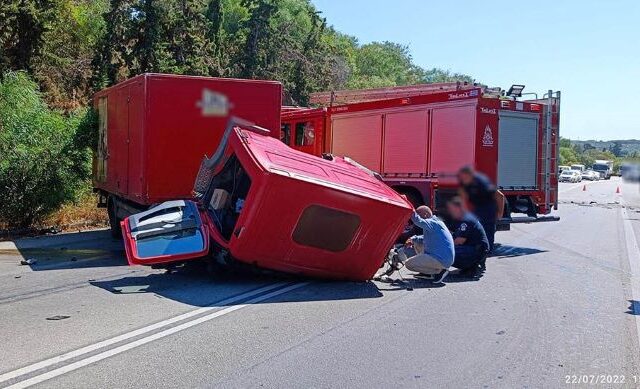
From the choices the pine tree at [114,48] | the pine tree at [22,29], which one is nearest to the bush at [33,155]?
the pine tree at [22,29]

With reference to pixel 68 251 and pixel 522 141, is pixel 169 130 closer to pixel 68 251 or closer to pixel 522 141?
pixel 68 251

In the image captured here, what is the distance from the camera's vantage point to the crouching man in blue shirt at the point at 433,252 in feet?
28.9

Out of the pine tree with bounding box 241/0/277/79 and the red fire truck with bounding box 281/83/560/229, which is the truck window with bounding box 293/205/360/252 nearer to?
the red fire truck with bounding box 281/83/560/229

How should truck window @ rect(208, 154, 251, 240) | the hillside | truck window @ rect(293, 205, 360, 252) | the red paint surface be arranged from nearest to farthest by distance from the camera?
the hillside
truck window @ rect(293, 205, 360, 252)
the red paint surface
truck window @ rect(208, 154, 251, 240)

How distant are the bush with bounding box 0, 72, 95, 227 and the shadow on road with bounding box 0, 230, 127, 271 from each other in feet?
3.53

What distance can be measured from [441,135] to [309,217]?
7.49 ft

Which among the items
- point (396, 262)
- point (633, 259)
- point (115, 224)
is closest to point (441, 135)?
point (396, 262)

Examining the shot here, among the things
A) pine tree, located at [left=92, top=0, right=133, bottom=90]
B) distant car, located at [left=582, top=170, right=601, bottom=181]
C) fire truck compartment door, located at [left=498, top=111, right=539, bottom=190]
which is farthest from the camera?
pine tree, located at [left=92, top=0, right=133, bottom=90]

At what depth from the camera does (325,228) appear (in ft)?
27.7

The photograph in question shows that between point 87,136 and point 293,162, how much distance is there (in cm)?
869

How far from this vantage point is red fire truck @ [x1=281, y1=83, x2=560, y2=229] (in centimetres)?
623

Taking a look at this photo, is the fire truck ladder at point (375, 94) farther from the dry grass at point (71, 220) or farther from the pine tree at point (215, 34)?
the dry grass at point (71, 220)

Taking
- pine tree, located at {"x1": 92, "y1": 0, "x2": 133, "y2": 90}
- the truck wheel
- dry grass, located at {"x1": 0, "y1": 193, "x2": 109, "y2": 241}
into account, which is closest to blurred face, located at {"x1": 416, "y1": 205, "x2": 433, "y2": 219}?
the truck wheel

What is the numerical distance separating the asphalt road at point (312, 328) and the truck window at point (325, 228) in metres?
0.64
